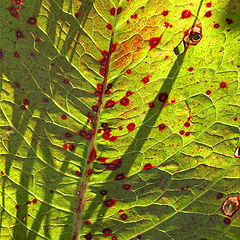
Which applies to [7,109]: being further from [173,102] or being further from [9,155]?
[173,102]

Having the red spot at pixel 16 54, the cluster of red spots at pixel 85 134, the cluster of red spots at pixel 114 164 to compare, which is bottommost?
the cluster of red spots at pixel 114 164

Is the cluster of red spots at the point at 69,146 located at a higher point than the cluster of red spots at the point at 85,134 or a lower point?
lower

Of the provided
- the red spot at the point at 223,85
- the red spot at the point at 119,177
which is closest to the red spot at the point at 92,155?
the red spot at the point at 119,177

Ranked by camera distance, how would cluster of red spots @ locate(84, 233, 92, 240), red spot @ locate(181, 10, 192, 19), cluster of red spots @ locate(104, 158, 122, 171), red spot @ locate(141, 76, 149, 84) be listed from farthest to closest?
cluster of red spots @ locate(84, 233, 92, 240), cluster of red spots @ locate(104, 158, 122, 171), red spot @ locate(141, 76, 149, 84), red spot @ locate(181, 10, 192, 19)

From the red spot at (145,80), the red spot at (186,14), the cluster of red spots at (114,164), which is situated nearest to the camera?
the red spot at (186,14)

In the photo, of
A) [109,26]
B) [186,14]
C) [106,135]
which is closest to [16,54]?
[109,26]

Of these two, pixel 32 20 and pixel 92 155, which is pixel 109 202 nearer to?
pixel 92 155

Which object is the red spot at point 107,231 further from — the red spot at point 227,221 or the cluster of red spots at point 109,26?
the cluster of red spots at point 109,26

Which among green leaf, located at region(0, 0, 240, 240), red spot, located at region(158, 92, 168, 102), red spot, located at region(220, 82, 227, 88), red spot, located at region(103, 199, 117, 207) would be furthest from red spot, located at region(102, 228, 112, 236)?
red spot, located at region(220, 82, 227, 88)

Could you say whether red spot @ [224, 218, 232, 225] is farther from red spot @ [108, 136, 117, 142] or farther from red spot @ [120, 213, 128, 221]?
red spot @ [108, 136, 117, 142]
